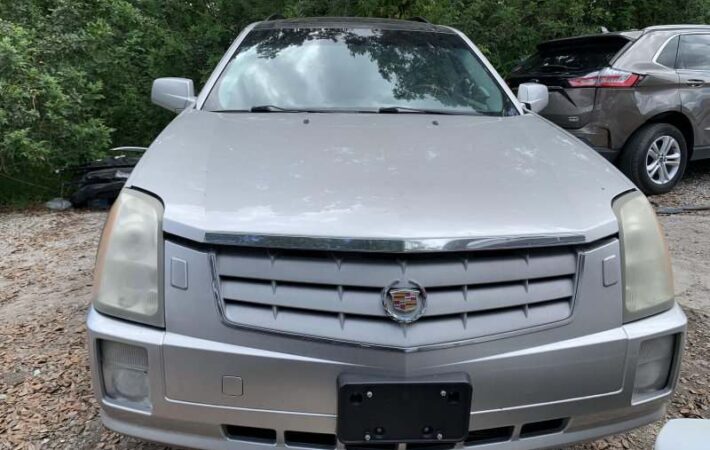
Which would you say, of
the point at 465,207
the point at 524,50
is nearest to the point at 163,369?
the point at 465,207

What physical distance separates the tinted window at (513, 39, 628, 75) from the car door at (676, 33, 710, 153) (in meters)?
0.75

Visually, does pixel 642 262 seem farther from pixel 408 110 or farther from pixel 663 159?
pixel 663 159

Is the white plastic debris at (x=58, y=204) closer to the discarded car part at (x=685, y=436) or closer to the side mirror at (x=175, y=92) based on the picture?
the side mirror at (x=175, y=92)

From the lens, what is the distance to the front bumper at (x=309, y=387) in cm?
153

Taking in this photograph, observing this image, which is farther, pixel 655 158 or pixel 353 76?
pixel 655 158

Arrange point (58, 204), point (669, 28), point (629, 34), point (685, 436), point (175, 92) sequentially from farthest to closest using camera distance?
point (669, 28), point (629, 34), point (58, 204), point (175, 92), point (685, 436)

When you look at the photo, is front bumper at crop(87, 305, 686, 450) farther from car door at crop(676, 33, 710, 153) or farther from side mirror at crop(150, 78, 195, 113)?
car door at crop(676, 33, 710, 153)

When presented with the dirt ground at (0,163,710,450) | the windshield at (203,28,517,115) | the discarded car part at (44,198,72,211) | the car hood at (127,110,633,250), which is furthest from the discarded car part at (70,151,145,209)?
the car hood at (127,110,633,250)

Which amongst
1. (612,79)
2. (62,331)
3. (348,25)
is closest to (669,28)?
(612,79)

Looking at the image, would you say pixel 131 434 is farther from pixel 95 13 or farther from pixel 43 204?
pixel 95 13

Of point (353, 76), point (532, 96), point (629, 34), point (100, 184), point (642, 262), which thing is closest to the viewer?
point (642, 262)

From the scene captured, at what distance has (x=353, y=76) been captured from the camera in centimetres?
294

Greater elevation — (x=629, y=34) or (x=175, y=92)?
(x=629, y=34)

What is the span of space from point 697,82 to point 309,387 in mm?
5835
